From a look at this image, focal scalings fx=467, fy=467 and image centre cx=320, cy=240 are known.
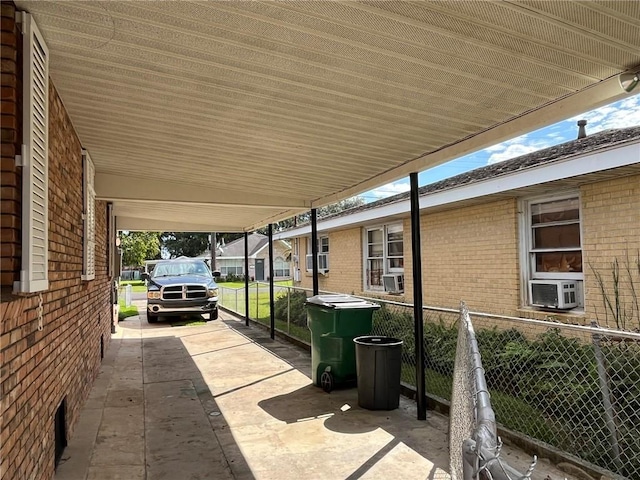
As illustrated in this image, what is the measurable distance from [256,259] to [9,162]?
44417 mm

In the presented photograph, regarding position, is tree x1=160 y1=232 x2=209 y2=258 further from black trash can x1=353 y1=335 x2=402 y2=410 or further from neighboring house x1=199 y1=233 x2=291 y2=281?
black trash can x1=353 y1=335 x2=402 y2=410

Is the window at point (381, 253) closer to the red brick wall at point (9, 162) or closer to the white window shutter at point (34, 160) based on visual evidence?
the white window shutter at point (34, 160)

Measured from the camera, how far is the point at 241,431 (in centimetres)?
506

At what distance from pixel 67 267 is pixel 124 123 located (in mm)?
1480

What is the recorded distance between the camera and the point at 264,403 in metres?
6.05

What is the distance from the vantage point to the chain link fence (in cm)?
386

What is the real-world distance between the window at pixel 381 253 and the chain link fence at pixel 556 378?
10.2 feet

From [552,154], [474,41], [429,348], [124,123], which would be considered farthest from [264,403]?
[552,154]

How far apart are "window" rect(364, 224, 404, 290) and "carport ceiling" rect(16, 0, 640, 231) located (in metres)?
6.06

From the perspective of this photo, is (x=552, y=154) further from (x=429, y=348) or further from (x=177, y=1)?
(x=177, y=1)

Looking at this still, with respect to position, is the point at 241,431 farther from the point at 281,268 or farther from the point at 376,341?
the point at 281,268

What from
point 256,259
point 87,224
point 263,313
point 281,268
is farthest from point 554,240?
point 281,268

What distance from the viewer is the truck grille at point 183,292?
1490cm

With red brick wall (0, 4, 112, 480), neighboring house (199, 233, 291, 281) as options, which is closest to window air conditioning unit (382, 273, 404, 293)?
red brick wall (0, 4, 112, 480)
